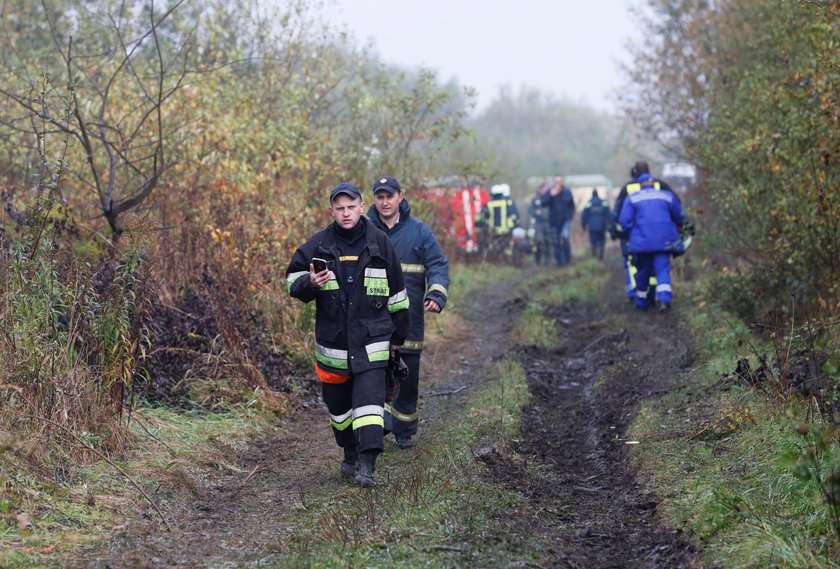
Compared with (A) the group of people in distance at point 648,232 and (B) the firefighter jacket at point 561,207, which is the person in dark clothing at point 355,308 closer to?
(A) the group of people in distance at point 648,232

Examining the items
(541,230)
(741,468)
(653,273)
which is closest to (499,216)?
(541,230)

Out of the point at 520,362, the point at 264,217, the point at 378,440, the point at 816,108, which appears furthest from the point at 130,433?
the point at 816,108

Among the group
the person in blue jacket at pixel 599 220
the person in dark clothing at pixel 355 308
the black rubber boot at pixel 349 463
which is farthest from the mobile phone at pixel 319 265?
the person in blue jacket at pixel 599 220

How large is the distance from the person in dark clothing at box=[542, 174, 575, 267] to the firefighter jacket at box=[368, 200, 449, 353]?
49.1 ft

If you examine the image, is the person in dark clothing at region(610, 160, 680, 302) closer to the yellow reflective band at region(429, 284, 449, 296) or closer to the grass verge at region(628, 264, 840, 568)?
the grass verge at region(628, 264, 840, 568)

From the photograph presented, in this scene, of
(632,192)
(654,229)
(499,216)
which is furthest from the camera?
(499,216)

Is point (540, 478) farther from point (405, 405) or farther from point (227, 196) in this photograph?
point (227, 196)

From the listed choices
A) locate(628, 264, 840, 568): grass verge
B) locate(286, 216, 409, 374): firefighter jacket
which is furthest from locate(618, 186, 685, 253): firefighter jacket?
locate(286, 216, 409, 374): firefighter jacket

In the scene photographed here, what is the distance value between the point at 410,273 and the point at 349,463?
1.70 meters

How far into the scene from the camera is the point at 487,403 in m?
9.01

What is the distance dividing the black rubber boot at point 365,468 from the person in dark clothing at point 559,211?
54.3 ft

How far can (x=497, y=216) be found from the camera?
23.0 metres

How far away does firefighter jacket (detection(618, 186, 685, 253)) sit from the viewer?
44.0 feet

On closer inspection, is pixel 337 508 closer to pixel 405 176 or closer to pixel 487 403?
pixel 487 403
